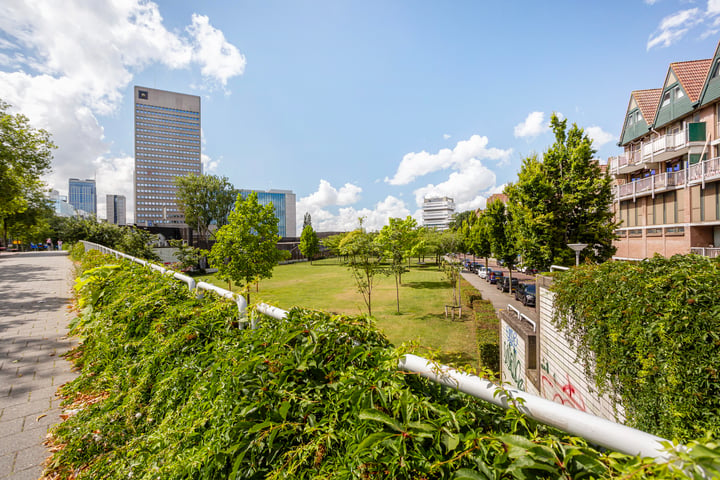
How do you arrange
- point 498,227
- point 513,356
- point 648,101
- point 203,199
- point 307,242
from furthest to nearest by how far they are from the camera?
point 307,242 < point 203,199 < point 648,101 < point 498,227 < point 513,356

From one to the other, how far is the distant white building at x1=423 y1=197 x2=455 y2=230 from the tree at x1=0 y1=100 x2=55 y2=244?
15584cm

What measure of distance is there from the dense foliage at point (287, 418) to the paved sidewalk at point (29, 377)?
217 mm

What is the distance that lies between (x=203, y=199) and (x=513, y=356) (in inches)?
1948

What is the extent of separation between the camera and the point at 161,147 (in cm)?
11275

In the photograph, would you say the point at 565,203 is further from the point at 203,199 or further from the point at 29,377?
the point at 203,199

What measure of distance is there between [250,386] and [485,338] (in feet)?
32.1

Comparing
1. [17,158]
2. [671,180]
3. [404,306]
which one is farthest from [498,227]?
[17,158]

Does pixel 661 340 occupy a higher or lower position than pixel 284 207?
lower

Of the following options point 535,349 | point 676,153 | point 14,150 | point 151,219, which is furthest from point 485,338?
point 151,219

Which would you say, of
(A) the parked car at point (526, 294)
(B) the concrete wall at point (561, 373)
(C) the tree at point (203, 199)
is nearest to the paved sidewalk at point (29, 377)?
(B) the concrete wall at point (561, 373)

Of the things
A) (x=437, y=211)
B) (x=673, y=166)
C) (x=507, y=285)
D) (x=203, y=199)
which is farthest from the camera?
(x=437, y=211)

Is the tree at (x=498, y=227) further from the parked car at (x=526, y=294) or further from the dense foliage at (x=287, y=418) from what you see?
the dense foliage at (x=287, y=418)

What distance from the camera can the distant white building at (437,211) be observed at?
164125mm

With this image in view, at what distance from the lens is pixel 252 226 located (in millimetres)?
14062
